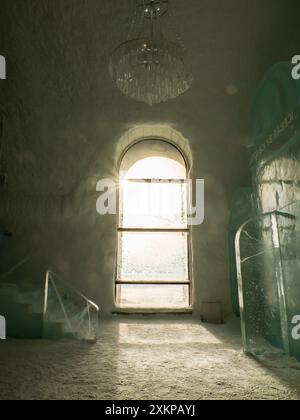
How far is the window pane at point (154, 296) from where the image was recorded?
568 cm

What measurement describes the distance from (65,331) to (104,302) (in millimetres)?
1619

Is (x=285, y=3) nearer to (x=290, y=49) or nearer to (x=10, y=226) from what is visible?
(x=290, y=49)

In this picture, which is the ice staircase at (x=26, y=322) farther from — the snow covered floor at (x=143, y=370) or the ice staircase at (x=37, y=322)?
the snow covered floor at (x=143, y=370)

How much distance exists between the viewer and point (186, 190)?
20.0 ft

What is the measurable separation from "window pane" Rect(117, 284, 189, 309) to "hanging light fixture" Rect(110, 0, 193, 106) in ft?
12.1

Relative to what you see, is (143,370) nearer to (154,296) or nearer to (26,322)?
(26,322)

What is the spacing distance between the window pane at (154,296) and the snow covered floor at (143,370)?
1801 mm

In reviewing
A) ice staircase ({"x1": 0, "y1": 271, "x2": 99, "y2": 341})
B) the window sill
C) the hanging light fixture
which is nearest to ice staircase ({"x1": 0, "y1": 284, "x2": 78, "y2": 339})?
ice staircase ({"x1": 0, "y1": 271, "x2": 99, "y2": 341})

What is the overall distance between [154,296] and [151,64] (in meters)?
4.18

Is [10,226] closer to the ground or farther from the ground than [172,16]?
closer to the ground

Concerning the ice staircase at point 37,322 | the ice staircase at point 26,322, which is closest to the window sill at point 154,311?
the ice staircase at point 37,322

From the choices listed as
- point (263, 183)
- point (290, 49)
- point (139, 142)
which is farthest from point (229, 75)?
point (263, 183)
